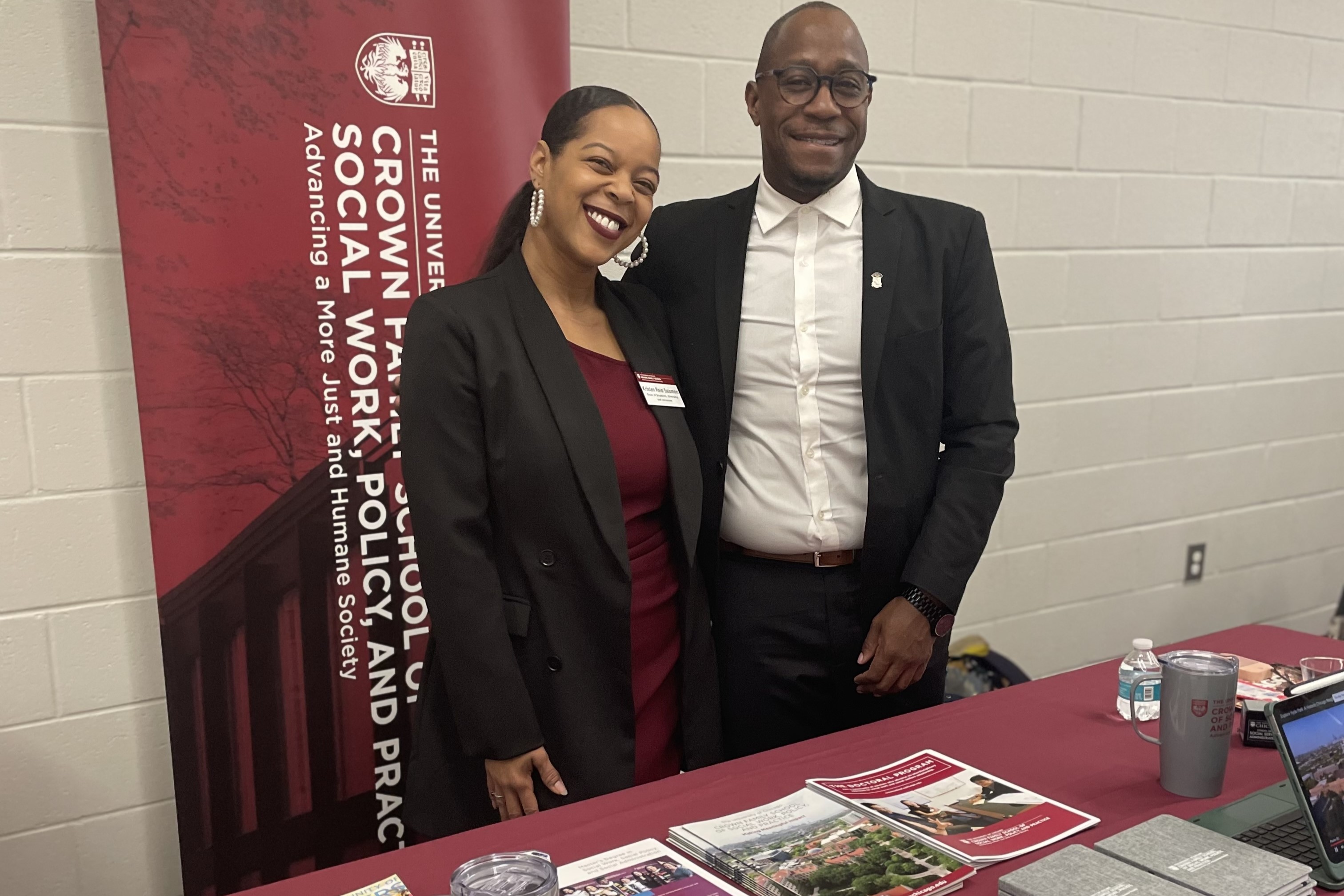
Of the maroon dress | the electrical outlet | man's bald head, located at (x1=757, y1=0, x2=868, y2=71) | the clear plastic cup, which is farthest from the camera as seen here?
the electrical outlet

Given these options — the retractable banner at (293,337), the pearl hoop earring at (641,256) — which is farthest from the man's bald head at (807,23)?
the retractable banner at (293,337)

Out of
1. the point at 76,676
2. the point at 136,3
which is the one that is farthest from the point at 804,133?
the point at 76,676

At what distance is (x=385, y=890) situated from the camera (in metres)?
1.07

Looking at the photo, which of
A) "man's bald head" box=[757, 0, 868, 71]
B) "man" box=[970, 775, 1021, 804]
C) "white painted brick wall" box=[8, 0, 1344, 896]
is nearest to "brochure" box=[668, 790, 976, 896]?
"man" box=[970, 775, 1021, 804]

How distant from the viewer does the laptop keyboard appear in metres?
1.12

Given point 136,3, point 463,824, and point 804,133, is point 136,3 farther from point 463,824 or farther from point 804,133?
point 463,824

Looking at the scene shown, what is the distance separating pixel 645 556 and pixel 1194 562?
2.75 metres

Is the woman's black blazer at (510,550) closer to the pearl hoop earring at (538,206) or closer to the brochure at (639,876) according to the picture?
the pearl hoop earring at (538,206)

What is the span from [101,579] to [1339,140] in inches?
159

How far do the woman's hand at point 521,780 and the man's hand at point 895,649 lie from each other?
595 millimetres

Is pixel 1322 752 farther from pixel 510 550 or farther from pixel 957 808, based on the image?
pixel 510 550

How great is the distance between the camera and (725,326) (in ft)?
6.08

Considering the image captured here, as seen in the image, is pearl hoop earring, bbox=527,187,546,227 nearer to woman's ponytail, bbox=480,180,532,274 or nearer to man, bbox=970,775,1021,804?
woman's ponytail, bbox=480,180,532,274

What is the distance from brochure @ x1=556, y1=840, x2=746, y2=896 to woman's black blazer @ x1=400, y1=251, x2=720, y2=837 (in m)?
0.42
